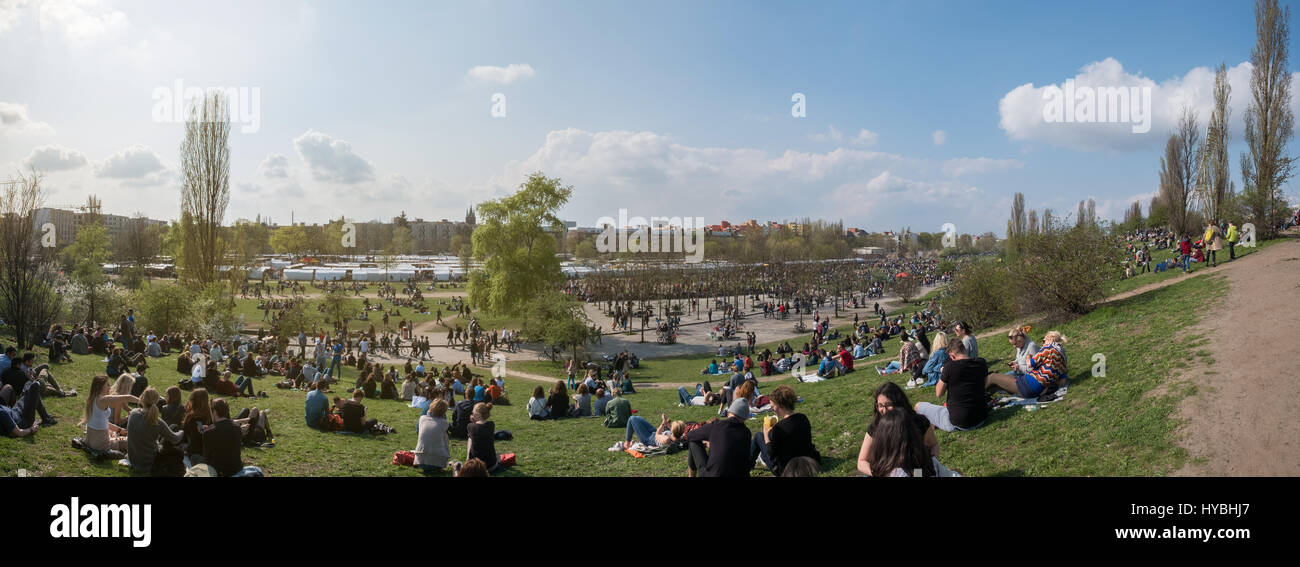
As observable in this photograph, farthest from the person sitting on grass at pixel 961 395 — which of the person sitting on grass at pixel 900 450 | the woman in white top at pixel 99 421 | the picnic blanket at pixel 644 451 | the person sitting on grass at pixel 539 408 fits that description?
the woman in white top at pixel 99 421

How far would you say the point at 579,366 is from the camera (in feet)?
86.1

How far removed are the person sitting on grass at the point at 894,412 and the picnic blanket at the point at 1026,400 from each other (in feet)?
10.6

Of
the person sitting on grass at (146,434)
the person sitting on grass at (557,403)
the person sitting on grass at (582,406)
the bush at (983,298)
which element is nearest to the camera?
the person sitting on grass at (146,434)

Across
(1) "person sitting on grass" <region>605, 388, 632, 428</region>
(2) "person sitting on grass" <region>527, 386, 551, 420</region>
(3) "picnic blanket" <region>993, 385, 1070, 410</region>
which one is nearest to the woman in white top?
(2) "person sitting on grass" <region>527, 386, 551, 420</region>

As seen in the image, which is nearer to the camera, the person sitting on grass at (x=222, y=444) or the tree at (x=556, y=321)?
the person sitting on grass at (x=222, y=444)

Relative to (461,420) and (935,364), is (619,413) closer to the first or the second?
(461,420)

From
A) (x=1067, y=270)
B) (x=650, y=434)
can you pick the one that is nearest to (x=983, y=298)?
(x=1067, y=270)

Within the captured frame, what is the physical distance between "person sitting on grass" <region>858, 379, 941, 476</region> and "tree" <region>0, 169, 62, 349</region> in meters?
23.8

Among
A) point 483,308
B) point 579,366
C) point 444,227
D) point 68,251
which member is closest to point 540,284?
point 483,308

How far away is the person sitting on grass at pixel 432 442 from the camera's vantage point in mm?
7759

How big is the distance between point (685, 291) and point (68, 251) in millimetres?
62793

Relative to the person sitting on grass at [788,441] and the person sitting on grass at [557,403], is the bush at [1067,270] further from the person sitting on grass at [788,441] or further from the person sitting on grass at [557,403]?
the person sitting on grass at [557,403]
